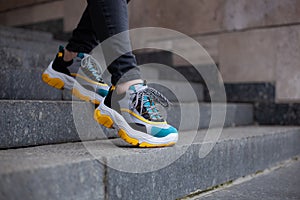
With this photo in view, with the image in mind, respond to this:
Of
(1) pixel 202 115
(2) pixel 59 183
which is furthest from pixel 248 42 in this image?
(2) pixel 59 183

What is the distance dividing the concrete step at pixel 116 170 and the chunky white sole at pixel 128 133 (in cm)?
4

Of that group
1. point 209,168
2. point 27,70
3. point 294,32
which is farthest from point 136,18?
point 209,168

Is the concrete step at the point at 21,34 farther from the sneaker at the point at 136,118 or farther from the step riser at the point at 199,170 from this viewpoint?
the step riser at the point at 199,170

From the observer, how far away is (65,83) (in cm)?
176

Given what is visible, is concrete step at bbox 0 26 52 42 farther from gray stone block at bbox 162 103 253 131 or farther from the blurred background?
gray stone block at bbox 162 103 253 131

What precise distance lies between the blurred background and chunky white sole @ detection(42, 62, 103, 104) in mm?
1679

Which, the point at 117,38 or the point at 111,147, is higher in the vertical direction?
the point at 117,38

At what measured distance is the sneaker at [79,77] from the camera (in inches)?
65.7

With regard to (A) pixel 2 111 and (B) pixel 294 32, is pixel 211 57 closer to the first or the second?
(B) pixel 294 32

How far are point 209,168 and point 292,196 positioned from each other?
349 millimetres

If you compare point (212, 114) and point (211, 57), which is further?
point (211, 57)

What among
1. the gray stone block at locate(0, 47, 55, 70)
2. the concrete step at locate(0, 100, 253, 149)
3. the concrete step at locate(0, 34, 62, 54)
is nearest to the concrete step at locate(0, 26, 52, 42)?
the concrete step at locate(0, 34, 62, 54)

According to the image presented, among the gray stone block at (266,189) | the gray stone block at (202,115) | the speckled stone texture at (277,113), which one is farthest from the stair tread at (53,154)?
the speckled stone texture at (277,113)

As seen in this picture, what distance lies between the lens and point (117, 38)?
135cm
